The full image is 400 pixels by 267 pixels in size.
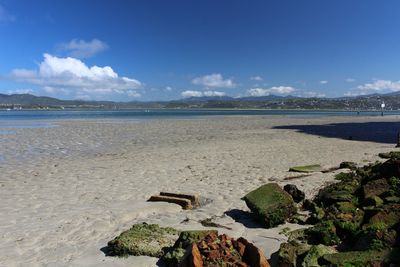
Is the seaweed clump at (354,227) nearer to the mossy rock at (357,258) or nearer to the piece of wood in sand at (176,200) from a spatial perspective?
the mossy rock at (357,258)

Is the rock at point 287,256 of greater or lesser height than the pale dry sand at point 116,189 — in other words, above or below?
above

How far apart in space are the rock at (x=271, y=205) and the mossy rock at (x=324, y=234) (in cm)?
96

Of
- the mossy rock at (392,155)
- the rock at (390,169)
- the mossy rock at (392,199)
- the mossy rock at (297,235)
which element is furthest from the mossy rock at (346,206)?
the mossy rock at (392,155)

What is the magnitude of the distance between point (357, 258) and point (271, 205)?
287cm

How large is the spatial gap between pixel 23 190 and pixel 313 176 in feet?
28.5

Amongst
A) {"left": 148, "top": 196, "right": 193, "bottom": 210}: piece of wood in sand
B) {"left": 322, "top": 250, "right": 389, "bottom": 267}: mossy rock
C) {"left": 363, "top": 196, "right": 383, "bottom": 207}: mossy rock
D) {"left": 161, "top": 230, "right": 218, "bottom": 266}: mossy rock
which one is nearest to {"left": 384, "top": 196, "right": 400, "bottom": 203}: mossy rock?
{"left": 363, "top": 196, "right": 383, "bottom": 207}: mossy rock

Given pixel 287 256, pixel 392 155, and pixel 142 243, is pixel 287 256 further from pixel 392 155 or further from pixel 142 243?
pixel 392 155

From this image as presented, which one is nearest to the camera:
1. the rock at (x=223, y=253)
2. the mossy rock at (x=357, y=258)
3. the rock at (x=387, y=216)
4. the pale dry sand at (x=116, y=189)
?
the mossy rock at (x=357, y=258)

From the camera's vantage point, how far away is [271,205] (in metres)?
7.93

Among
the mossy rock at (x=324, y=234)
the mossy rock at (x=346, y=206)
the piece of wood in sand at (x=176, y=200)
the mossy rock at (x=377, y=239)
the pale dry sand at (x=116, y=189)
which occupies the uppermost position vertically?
the mossy rock at (x=377, y=239)

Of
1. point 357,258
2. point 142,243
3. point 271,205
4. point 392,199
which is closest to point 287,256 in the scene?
point 357,258

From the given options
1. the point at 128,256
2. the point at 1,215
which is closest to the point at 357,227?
the point at 128,256

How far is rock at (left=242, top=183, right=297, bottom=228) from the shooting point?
25.4ft

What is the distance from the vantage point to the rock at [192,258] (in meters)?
5.06
